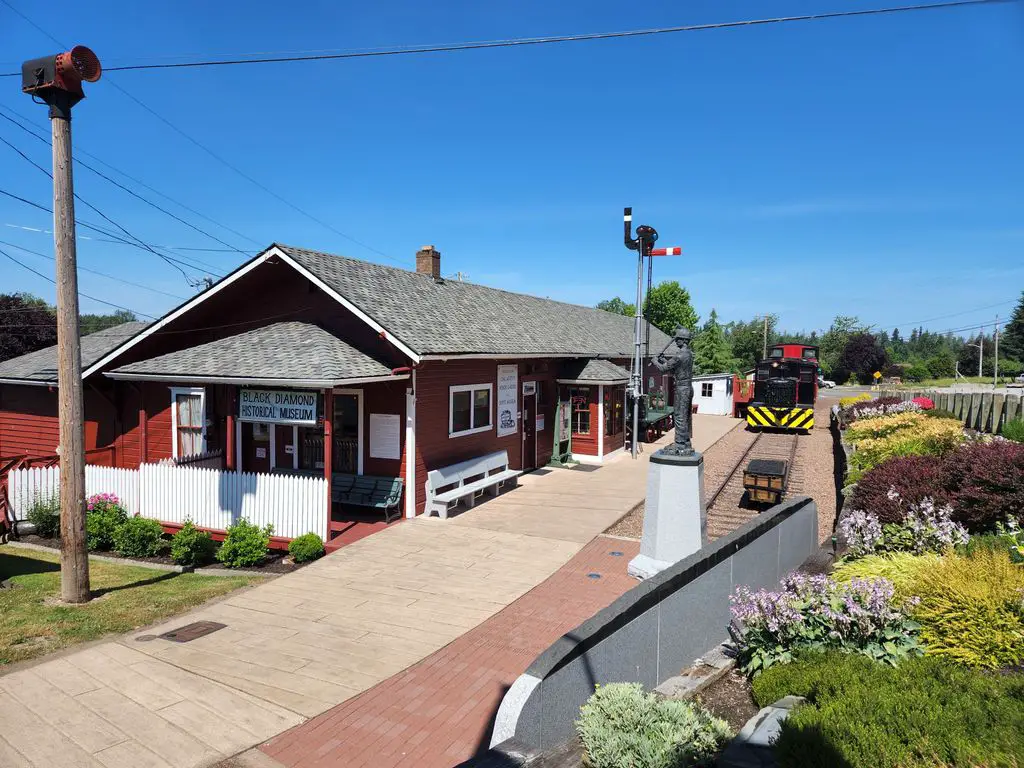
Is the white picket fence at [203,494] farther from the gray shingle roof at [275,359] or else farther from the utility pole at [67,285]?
the utility pole at [67,285]

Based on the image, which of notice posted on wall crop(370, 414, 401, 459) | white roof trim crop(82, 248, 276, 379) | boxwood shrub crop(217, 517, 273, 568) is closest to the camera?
boxwood shrub crop(217, 517, 273, 568)

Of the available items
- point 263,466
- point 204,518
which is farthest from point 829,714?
point 263,466

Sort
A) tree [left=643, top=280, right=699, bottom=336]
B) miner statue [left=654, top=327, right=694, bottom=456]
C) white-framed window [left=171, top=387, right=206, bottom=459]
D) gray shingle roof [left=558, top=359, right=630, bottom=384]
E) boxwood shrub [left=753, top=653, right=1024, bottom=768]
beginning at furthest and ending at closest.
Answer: tree [left=643, top=280, right=699, bottom=336]
gray shingle roof [left=558, top=359, right=630, bottom=384]
white-framed window [left=171, top=387, right=206, bottom=459]
miner statue [left=654, top=327, right=694, bottom=456]
boxwood shrub [left=753, top=653, right=1024, bottom=768]

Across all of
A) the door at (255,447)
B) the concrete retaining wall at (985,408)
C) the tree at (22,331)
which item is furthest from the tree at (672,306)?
the door at (255,447)

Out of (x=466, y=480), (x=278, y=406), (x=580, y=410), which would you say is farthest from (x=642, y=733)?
(x=580, y=410)

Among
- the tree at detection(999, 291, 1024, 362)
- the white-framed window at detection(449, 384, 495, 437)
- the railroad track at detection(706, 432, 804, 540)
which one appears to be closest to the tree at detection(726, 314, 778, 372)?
the tree at detection(999, 291, 1024, 362)

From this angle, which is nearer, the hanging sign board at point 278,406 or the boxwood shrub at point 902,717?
the boxwood shrub at point 902,717

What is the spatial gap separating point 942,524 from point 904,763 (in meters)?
4.75

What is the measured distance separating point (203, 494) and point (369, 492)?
3091 millimetres

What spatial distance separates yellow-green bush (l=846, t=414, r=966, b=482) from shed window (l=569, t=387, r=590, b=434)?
26.0 feet

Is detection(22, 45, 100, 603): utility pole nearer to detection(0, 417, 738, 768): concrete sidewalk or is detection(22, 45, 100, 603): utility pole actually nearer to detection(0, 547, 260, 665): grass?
detection(0, 547, 260, 665): grass

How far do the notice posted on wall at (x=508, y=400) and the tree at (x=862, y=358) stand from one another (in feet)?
240

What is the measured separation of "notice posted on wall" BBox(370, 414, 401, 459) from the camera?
1283 cm

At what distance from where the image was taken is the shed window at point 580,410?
20.6 meters
